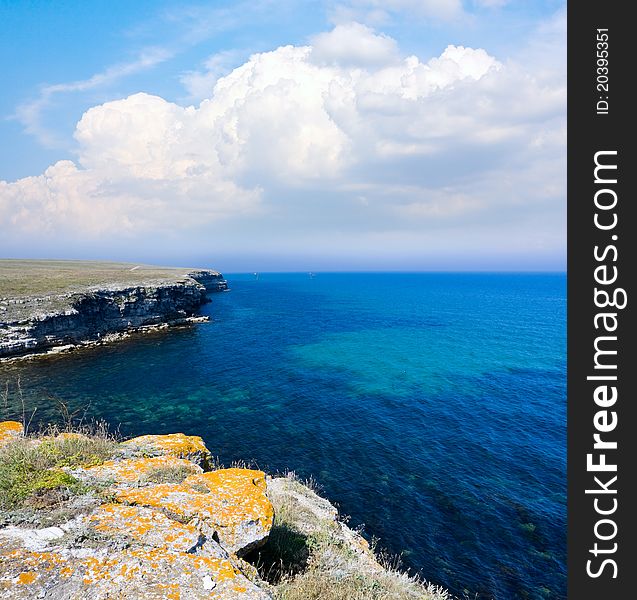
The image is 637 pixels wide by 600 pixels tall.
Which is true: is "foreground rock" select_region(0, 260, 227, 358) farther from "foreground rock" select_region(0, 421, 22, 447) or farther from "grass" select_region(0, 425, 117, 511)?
"grass" select_region(0, 425, 117, 511)

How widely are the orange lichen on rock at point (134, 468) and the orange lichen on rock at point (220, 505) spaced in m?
0.87

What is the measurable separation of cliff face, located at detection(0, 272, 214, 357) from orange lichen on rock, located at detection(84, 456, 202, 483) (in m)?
54.2

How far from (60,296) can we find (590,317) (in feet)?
236

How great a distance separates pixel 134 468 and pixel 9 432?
183 inches

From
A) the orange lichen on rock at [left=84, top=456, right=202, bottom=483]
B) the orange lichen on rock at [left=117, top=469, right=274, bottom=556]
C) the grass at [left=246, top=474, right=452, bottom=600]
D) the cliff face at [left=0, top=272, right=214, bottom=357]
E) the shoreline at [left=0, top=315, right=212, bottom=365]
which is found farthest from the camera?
the cliff face at [left=0, top=272, right=214, bottom=357]

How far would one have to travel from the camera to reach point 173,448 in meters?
11.2

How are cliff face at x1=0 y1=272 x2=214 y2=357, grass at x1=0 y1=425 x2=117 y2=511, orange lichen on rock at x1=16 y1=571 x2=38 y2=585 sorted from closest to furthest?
orange lichen on rock at x1=16 y1=571 x2=38 y2=585 → grass at x1=0 y1=425 x2=117 y2=511 → cliff face at x1=0 y1=272 x2=214 y2=357

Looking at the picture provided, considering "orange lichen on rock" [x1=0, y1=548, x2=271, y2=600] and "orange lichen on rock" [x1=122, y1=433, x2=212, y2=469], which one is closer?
"orange lichen on rock" [x1=0, y1=548, x2=271, y2=600]

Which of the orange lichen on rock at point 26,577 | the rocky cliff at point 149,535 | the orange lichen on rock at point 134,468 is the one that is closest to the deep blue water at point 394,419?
the rocky cliff at point 149,535

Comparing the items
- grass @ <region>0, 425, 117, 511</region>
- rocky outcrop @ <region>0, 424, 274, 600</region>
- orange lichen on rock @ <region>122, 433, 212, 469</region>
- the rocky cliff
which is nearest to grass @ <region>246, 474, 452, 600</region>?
the rocky cliff

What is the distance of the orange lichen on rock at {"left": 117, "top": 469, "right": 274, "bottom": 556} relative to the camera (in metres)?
7.02

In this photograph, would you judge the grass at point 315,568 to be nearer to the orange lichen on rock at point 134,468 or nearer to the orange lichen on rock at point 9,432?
the orange lichen on rock at point 134,468

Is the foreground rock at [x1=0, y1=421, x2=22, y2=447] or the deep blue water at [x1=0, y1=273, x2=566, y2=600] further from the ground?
the foreground rock at [x1=0, y1=421, x2=22, y2=447]

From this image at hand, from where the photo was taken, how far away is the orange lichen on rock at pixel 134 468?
8.05 meters
